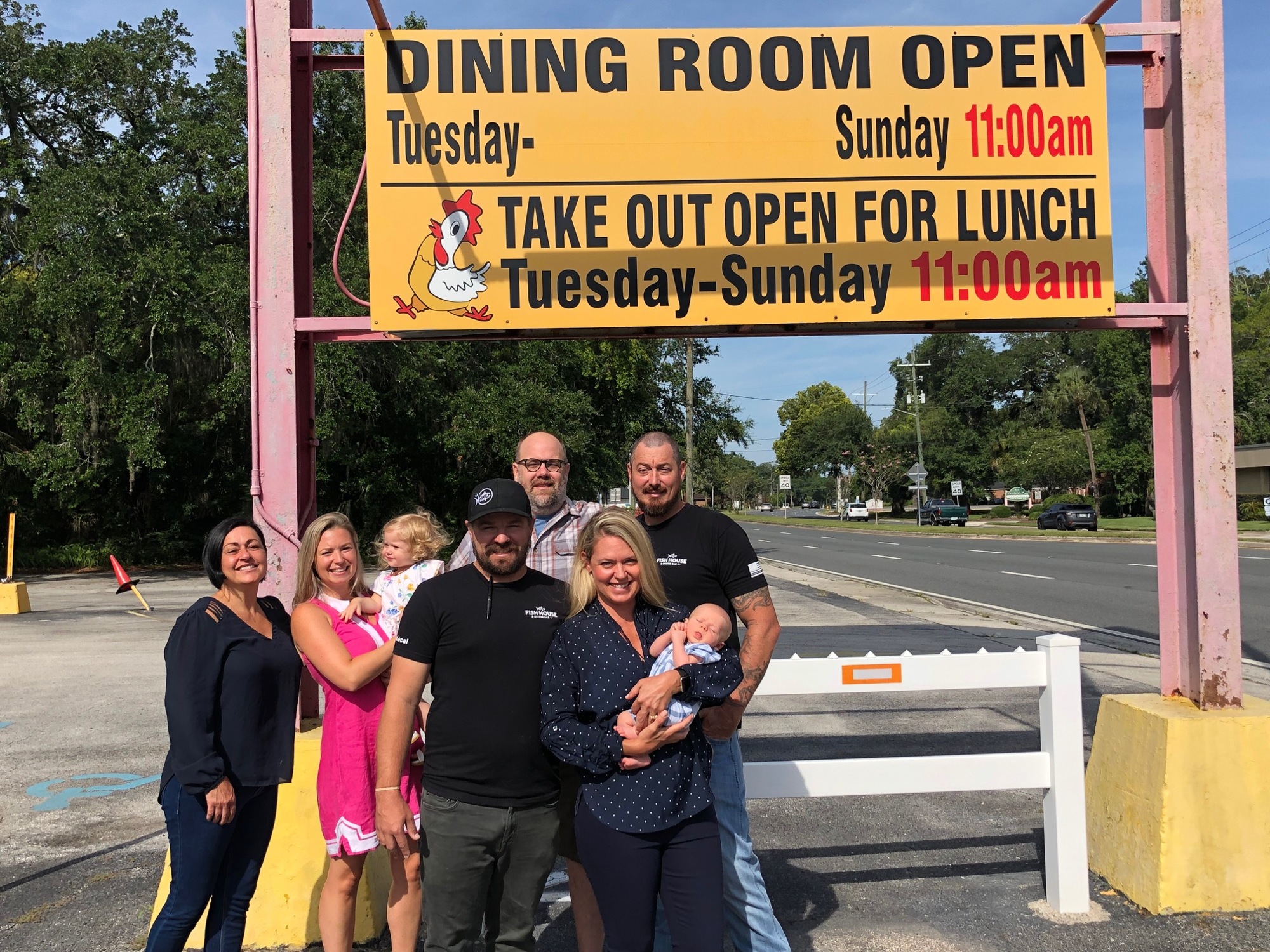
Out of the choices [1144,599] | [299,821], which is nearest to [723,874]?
[299,821]

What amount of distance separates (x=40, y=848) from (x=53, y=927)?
1167 millimetres

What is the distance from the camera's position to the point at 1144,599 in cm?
1581

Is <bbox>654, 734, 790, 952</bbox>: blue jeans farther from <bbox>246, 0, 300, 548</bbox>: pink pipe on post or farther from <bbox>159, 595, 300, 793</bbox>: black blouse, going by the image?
<bbox>246, 0, 300, 548</bbox>: pink pipe on post

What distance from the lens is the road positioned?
46.3 ft

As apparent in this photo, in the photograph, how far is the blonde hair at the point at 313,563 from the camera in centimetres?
334

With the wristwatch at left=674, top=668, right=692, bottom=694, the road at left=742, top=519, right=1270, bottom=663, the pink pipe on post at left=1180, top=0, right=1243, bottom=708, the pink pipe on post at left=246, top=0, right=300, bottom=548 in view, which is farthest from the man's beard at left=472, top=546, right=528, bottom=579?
the road at left=742, top=519, right=1270, bottom=663

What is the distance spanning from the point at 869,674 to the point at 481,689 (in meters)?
1.78

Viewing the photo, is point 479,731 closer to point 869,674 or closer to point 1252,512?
point 869,674

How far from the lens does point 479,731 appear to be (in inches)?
111

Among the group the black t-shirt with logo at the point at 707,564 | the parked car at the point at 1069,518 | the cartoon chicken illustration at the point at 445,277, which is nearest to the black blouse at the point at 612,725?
the black t-shirt with logo at the point at 707,564

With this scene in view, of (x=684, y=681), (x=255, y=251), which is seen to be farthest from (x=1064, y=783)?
(x=255, y=251)

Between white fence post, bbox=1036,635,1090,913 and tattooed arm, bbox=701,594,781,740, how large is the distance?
1.35 metres

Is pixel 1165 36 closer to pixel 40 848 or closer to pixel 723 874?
pixel 723 874

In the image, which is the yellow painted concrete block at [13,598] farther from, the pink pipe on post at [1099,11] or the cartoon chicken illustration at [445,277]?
the pink pipe on post at [1099,11]
